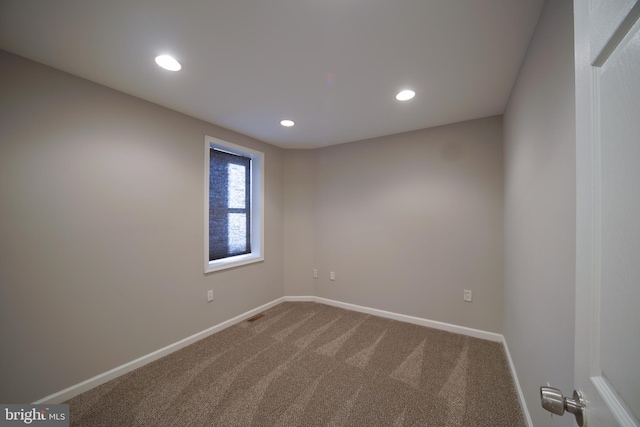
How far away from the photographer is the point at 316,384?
1.83 meters

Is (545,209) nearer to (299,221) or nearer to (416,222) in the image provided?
(416,222)

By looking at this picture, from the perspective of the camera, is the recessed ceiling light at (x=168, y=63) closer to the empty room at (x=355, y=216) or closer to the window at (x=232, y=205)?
the empty room at (x=355, y=216)

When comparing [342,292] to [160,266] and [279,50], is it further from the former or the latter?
[279,50]

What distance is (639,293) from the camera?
13.6 inches

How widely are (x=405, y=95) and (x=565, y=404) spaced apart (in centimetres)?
207

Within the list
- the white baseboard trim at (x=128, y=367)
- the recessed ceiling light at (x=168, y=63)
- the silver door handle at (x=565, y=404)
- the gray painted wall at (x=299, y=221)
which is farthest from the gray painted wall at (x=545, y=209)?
the white baseboard trim at (x=128, y=367)

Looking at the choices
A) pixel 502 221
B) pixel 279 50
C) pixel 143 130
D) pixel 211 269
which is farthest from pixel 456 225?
pixel 143 130

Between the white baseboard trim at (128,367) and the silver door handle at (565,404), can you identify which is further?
the white baseboard trim at (128,367)

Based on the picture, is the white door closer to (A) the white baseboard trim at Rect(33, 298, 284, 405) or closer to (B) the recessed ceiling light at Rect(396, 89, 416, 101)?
(B) the recessed ceiling light at Rect(396, 89, 416, 101)

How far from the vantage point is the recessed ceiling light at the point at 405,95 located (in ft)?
6.50

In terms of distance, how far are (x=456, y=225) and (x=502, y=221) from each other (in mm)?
405

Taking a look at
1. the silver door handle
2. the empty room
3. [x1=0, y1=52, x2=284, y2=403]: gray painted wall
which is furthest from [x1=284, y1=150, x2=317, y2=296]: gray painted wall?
the silver door handle

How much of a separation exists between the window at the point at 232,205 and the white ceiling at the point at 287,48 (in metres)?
0.78

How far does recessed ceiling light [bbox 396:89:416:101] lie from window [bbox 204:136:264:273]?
1897 millimetres
